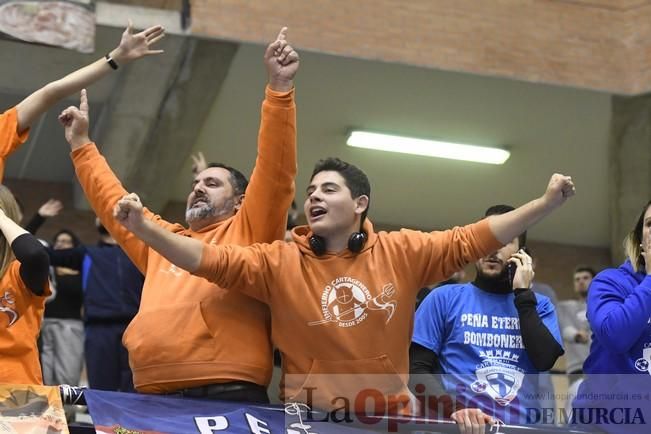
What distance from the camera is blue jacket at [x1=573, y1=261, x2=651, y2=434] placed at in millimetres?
5141

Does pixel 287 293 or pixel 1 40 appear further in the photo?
pixel 1 40

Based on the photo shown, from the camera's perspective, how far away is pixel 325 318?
486 centimetres

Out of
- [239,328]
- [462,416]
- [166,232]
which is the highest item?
[166,232]

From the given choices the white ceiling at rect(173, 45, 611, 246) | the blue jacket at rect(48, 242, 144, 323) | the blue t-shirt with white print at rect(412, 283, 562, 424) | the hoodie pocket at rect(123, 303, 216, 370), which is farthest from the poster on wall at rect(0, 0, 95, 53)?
the hoodie pocket at rect(123, 303, 216, 370)

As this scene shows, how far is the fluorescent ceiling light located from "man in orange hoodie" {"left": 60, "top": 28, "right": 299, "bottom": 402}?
311 inches

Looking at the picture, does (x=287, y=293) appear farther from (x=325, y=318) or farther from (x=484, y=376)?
(x=484, y=376)

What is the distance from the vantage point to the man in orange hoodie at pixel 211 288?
4945 millimetres

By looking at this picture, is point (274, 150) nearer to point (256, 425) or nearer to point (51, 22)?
point (256, 425)

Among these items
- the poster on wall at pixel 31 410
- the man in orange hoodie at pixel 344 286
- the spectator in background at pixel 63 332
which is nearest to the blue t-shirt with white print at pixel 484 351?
the man in orange hoodie at pixel 344 286

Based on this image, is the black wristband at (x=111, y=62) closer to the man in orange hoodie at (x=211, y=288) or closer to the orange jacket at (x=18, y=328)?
the man in orange hoodie at (x=211, y=288)

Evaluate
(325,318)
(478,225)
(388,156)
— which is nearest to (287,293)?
(325,318)

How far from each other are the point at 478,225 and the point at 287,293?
0.83 meters

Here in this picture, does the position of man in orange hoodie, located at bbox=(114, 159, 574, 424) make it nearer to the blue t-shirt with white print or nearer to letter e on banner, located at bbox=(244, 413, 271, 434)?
letter e on banner, located at bbox=(244, 413, 271, 434)

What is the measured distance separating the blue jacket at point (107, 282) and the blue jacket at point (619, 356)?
3.77m
